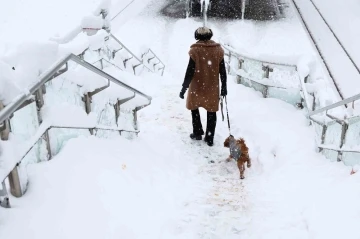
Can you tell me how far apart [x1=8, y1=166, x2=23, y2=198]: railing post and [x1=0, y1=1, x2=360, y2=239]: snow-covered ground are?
2.6 inches

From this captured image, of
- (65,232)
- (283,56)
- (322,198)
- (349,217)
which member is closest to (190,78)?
(283,56)

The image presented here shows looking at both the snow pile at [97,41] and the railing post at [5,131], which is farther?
the snow pile at [97,41]

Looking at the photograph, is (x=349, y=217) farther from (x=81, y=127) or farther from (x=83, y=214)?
(x=81, y=127)

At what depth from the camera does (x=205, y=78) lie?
5641 mm

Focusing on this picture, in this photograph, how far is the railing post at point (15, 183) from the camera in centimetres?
281

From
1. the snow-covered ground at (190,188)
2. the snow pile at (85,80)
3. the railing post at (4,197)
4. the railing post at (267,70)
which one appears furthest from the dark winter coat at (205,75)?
the railing post at (4,197)

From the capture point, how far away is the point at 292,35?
1530cm

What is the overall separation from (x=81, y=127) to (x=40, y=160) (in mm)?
732

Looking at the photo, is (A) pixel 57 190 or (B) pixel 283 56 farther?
(B) pixel 283 56

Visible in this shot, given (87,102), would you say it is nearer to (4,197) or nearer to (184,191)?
(184,191)

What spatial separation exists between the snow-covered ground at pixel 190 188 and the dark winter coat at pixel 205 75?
611 mm

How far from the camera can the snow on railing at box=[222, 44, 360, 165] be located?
476 cm

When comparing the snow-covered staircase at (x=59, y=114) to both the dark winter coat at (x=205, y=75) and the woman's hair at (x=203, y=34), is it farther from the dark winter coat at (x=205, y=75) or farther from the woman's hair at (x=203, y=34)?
the woman's hair at (x=203, y=34)

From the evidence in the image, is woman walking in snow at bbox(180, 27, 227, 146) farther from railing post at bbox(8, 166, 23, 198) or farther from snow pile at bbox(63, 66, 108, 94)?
railing post at bbox(8, 166, 23, 198)
